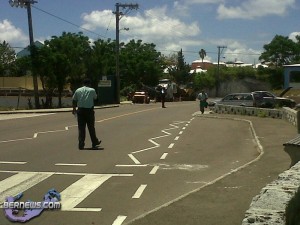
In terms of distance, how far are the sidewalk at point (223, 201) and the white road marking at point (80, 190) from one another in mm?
1159

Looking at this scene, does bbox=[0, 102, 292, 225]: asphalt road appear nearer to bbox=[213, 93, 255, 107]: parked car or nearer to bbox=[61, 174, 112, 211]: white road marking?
bbox=[61, 174, 112, 211]: white road marking

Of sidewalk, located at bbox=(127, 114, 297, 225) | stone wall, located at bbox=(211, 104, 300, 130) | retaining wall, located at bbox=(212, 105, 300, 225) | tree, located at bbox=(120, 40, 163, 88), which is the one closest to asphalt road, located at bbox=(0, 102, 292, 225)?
sidewalk, located at bbox=(127, 114, 297, 225)

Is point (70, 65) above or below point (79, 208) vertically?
above

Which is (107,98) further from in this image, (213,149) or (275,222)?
(275,222)

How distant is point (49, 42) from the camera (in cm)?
4738

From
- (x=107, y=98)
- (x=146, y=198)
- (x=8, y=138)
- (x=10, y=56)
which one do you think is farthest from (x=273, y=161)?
(x=10, y=56)

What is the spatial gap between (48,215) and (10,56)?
77.9m

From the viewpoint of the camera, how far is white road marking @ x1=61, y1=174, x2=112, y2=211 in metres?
7.38

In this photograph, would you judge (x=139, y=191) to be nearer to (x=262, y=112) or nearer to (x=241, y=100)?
(x=262, y=112)

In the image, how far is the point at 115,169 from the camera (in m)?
10.7

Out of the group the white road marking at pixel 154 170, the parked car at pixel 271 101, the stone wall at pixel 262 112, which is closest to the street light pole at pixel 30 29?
the stone wall at pixel 262 112

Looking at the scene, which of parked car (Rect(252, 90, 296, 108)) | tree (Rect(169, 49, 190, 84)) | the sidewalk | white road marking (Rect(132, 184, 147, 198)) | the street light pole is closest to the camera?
the sidewalk

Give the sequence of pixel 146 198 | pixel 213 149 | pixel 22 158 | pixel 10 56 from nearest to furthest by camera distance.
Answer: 1. pixel 146 198
2. pixel 22 158
3. pixel 213 149
4. pixel 10 56

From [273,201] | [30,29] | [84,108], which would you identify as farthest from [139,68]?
[273,201]
